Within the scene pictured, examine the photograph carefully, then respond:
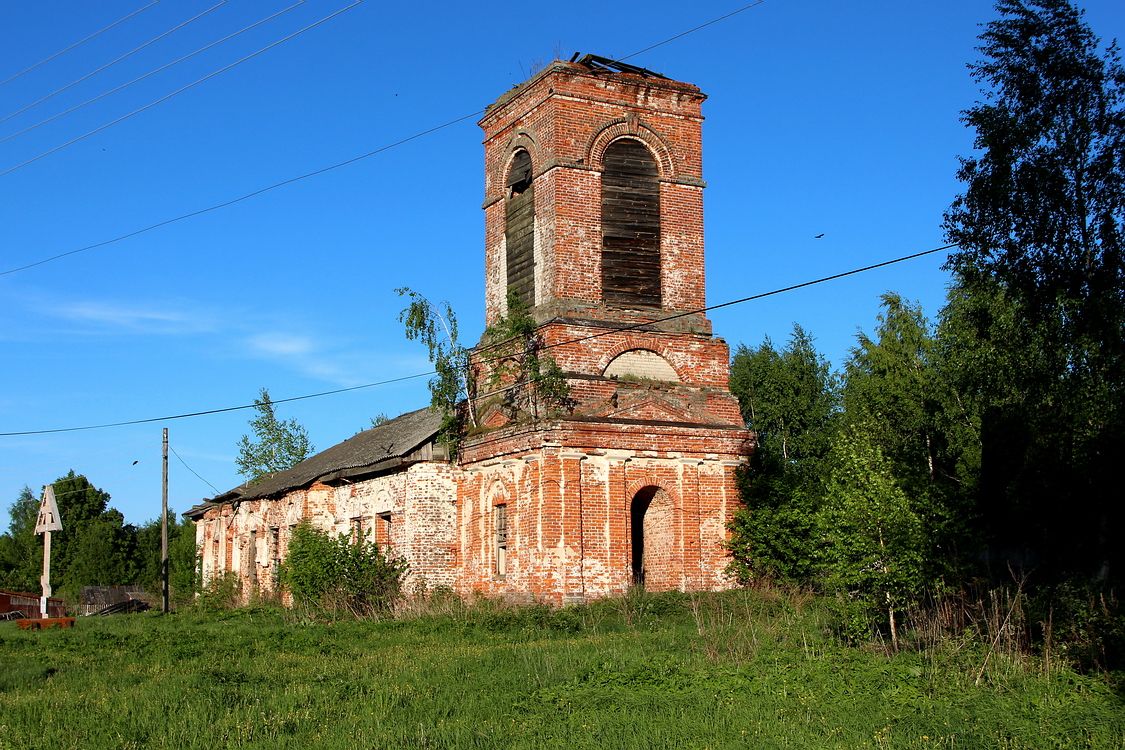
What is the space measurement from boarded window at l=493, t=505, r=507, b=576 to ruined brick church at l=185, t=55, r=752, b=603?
4 cm

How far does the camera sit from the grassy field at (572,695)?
32.6 feet

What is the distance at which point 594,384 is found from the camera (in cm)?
2173

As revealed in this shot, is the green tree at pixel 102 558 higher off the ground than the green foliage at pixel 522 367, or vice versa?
the green foliage at pixel 522 367

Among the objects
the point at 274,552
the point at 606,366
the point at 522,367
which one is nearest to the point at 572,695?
the point at 606,366

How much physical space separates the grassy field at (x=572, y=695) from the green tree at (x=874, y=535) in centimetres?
89

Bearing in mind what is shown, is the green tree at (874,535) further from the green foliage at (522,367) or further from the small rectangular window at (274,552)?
the small rectangular window at (274,552)

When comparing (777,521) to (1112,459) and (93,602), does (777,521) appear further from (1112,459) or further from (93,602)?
(93,602)

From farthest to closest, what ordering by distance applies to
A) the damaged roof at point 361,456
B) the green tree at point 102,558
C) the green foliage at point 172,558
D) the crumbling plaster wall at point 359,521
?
1. the green tree at point 102,558
2. the green foliage at point 172,558
3. the damaged roof at point 361,456
4. the crumbling plaster wall at point 359,521

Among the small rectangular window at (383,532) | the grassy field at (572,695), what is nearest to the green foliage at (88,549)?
the small rectangular window at (383,532)

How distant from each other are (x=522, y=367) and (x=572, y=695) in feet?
35.7

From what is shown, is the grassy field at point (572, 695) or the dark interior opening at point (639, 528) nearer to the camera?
the grassy field at point (572, 695)

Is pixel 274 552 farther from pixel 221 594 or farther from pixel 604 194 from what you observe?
pixel 604 194

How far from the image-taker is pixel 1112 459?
1902 centimetres

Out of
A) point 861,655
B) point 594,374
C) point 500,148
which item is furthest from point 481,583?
point 861,655
